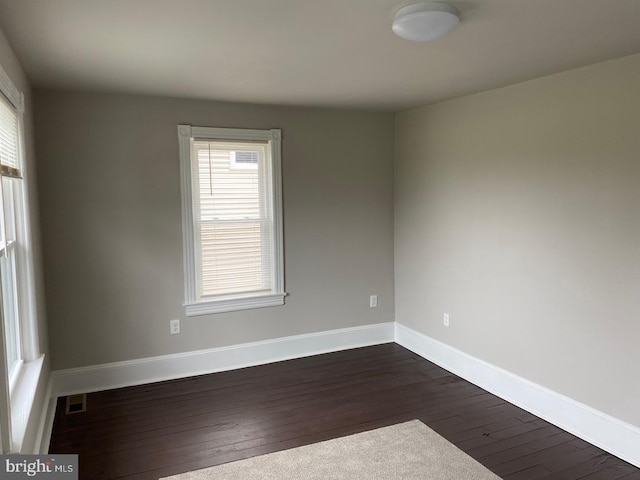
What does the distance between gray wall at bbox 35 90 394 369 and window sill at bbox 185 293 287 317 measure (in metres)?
0.07

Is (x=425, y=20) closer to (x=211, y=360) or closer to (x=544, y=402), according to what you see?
(x=544, y=402)

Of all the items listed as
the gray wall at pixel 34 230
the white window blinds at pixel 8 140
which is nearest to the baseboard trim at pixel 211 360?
the gray wall at pixel 34 230

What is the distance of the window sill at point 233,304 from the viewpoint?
154 inches

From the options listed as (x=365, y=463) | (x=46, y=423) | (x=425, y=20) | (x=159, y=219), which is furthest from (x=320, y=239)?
(x=425, y=20)

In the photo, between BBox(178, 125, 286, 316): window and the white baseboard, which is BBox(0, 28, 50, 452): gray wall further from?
the white baseboard

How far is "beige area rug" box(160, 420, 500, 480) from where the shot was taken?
2498 millimetres

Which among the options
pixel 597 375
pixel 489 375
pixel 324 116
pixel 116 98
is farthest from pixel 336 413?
pixel 116 98

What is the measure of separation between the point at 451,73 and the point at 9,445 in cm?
299

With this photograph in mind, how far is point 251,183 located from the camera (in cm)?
406

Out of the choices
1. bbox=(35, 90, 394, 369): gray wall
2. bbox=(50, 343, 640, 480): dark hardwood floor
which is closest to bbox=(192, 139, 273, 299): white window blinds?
bbox=(35, 90, 394, 369): gray wall

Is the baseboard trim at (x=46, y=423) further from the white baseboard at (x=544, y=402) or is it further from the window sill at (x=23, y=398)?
the white baseboard at (x=544, y=402)

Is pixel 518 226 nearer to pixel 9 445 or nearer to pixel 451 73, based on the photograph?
pixel 451 73

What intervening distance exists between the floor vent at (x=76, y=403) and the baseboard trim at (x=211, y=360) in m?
0.07

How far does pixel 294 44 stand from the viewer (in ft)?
7.59
